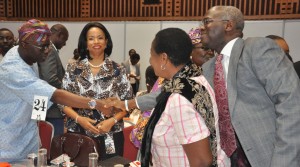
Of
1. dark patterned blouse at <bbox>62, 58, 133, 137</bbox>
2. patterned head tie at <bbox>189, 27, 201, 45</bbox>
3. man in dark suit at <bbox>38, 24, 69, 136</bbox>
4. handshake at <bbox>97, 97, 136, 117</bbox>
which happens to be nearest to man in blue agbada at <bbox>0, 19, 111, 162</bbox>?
handshake at <bbox>97, 97, 136, 117</bbox>

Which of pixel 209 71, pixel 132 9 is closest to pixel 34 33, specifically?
pixel 209 71

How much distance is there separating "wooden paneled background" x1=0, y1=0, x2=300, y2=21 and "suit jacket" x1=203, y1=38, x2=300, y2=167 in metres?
6.33

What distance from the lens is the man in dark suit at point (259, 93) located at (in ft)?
5.20

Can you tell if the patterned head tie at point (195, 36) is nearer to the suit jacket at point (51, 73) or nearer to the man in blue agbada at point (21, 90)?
the man in blue agbada at point (21, 90)

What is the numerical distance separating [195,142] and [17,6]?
10.8 m

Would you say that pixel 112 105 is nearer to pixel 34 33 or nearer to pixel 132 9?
pixel 34 33

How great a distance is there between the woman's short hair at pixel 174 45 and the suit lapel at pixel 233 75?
255 mm

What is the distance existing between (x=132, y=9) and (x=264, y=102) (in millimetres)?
8134

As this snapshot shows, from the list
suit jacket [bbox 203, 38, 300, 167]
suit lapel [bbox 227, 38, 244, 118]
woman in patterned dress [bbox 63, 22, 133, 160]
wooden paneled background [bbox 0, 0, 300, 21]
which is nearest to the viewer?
suit jacket [bbox 203, 38, 300, 167]

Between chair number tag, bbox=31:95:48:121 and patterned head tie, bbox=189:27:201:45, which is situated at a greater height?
patterned head tie, bbox=189:27:201:45

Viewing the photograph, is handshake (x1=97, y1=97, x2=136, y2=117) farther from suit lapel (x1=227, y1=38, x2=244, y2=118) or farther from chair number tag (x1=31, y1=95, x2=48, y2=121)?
suit lapel (x1=227, y1=38, x2=244, y2=118)

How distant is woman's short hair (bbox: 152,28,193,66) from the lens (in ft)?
5.51

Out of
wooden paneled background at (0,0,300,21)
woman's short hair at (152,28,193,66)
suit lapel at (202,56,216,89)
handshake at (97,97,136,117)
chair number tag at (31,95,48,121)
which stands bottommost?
handshake at (97,97,136,117)

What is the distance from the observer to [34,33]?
6.96 ft
